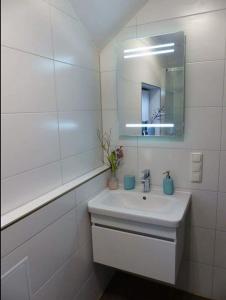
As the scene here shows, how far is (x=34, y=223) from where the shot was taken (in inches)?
42.5

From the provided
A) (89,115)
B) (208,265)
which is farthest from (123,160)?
(208,265)

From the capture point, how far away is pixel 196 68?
58.9 inches

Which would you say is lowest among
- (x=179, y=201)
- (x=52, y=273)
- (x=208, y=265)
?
(x=208, y=265)

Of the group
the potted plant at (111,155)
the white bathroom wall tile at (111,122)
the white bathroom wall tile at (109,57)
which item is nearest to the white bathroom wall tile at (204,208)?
the potted plant at (111,155)

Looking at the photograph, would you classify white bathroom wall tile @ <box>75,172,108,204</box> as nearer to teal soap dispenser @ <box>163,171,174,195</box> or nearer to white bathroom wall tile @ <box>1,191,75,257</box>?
white bathroom wall tile @ <box>1,191,75,257</box>

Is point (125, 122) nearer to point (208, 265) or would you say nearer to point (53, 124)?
point (53, 124)

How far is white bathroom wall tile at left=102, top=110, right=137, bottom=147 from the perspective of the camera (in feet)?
5.83

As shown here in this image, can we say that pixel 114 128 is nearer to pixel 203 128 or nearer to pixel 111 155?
pixel 111 155

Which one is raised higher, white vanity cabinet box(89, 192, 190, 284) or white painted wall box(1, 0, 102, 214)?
white painted wall box(1, 0, 102, 214)

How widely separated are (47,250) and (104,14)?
150 centimetres

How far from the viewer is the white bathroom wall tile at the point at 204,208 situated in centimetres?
160

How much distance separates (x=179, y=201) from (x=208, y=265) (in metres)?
0.62

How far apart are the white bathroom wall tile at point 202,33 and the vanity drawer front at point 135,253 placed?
3.96ft

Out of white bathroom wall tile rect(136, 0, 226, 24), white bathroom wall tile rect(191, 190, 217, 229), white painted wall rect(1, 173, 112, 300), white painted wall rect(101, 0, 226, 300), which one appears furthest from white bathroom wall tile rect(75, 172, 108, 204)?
white bathroom wall tile rect(136, 0, 226, 24)
